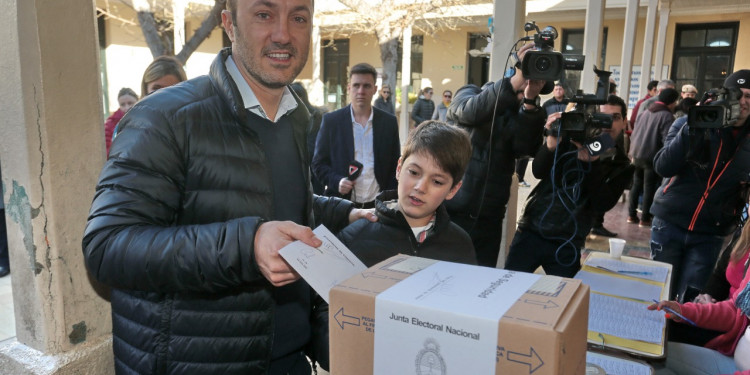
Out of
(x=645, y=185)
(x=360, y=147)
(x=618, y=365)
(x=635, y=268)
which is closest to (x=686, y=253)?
(x=635, y=268)

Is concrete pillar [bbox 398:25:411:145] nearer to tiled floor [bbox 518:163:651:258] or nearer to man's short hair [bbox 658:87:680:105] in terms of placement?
tiled floor [bbox 518:163:651:258]

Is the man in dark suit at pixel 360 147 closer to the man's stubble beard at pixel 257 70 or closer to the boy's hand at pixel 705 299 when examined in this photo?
the boy's hand at pixel 705 299

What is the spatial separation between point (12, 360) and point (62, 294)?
323mm

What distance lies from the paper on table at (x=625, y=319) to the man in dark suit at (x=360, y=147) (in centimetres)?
220

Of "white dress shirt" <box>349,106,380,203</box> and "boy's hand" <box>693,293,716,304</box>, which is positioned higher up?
"white dress shirt" <box>349,106,380,203</box>

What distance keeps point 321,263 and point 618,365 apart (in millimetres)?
1095

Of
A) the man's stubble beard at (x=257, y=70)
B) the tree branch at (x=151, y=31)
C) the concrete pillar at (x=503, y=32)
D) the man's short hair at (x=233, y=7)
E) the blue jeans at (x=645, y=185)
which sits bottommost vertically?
the blue jeans at (x=645, y=185)

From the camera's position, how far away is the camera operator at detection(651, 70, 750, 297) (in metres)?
3.17

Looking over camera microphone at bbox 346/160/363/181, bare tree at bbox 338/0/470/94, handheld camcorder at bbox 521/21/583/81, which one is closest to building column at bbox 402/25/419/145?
bare tree at bbox 338/0/470/94

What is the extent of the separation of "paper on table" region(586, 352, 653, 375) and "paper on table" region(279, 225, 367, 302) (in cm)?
92

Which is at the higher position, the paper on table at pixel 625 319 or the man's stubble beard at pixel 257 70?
the man's stubble beard at pixel 257 70

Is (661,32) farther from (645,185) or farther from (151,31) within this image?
(151,31)

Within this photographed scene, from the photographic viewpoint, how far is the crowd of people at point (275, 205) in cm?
112

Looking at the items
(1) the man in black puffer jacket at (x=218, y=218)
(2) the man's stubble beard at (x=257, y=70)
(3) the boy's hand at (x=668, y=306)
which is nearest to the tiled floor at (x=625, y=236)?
(3) the boy's hand at (x=668, y=306)
